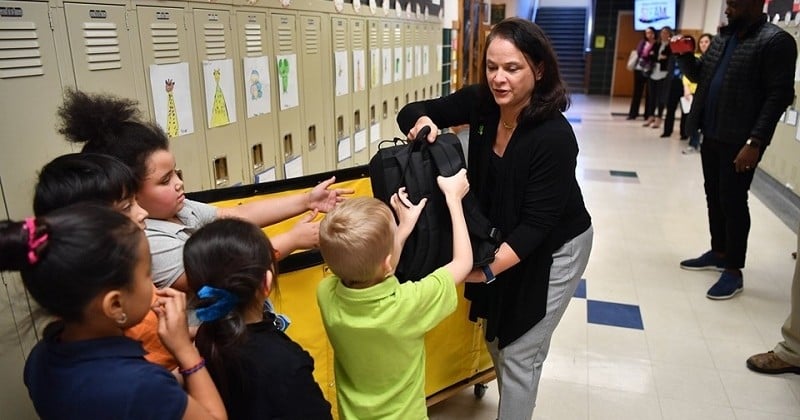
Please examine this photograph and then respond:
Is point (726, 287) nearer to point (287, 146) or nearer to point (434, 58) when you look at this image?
point (287, 146)

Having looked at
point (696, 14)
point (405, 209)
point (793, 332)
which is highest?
point (696, 14)

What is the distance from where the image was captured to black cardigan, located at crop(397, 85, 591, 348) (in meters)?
1.48

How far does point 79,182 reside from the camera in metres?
→ 1.08

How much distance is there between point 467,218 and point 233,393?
74 centimetres

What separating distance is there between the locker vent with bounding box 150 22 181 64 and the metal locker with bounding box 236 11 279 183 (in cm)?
43

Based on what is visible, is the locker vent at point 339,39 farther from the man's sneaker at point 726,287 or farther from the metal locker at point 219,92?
the man's sneaker at point 726,287

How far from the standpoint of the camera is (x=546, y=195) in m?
1.48

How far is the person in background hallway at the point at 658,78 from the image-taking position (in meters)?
8.74

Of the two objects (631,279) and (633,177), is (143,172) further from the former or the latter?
(633,177)

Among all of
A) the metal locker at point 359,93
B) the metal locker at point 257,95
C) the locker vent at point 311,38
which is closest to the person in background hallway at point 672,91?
the metal locker at point 359,93

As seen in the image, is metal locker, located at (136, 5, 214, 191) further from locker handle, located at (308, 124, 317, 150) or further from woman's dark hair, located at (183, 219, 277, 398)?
woman's dark hair, located at (183, 219, 277, 398)

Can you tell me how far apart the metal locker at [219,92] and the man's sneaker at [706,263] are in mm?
2936

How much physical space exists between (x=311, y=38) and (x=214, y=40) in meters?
0.83

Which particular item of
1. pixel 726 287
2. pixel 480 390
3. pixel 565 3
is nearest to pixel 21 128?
pixel 480 390
